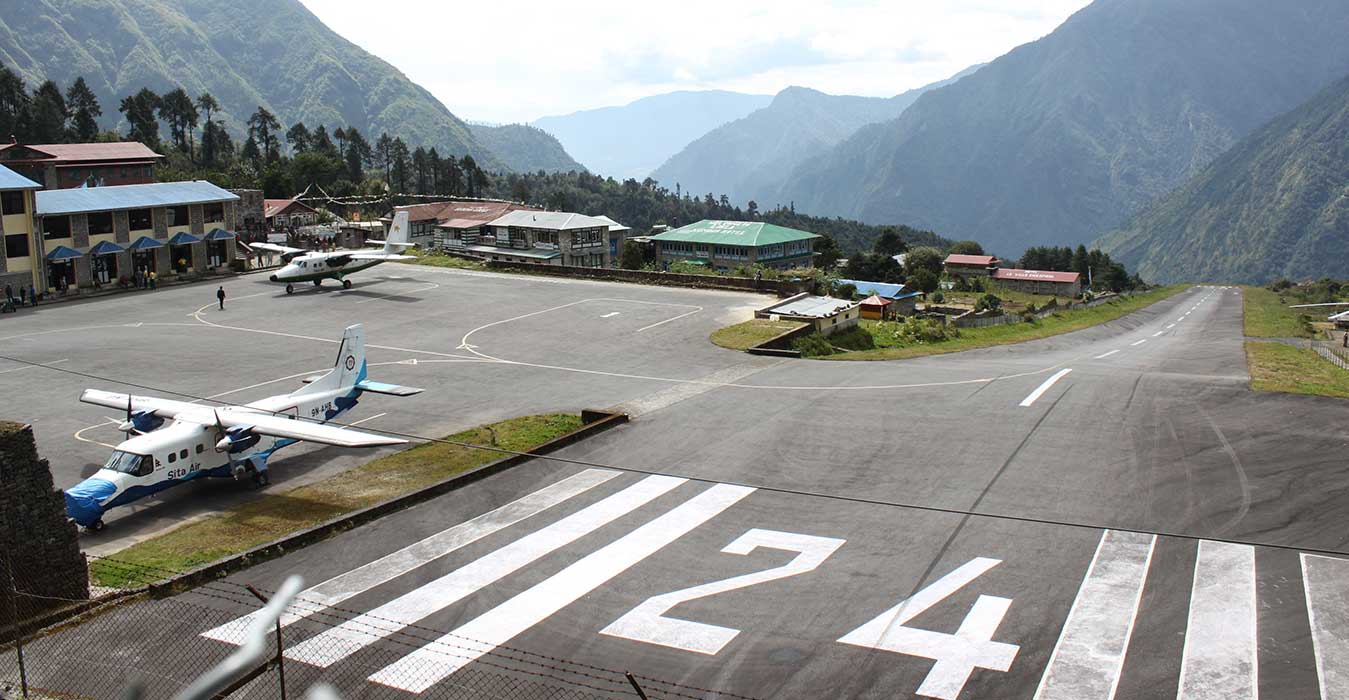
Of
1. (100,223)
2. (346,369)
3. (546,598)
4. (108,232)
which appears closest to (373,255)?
(108,232)

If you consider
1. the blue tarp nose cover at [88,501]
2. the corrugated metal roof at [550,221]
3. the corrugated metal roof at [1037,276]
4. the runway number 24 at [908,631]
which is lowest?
the corrugated metal roof at [1037,276]

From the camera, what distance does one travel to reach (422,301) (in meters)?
59.6

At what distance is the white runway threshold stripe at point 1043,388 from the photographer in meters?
34.7

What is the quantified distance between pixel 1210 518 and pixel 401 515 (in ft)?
65.5

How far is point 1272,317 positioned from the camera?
103 m

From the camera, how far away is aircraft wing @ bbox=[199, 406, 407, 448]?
24859 mm

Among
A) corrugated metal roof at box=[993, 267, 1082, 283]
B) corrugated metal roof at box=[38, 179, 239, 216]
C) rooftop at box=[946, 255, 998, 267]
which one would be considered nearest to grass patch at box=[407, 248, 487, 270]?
corrugated metal roof at box=[38, 179, 239, 216]

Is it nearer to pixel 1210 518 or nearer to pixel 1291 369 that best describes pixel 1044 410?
pixel 1210 518

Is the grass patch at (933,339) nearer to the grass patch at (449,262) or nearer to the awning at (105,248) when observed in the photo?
the grass patch at (449,262)

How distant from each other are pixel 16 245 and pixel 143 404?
135ft

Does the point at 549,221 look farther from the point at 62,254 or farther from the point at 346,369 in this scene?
the point at 346,369

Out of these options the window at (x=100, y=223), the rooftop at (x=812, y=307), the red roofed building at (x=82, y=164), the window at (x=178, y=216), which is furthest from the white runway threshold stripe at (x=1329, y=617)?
the red roofed building at (x=82, y=164)

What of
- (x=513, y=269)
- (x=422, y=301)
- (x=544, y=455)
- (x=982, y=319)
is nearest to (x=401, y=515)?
(x=544, y=455)

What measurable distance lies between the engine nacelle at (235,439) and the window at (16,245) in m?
45.1
